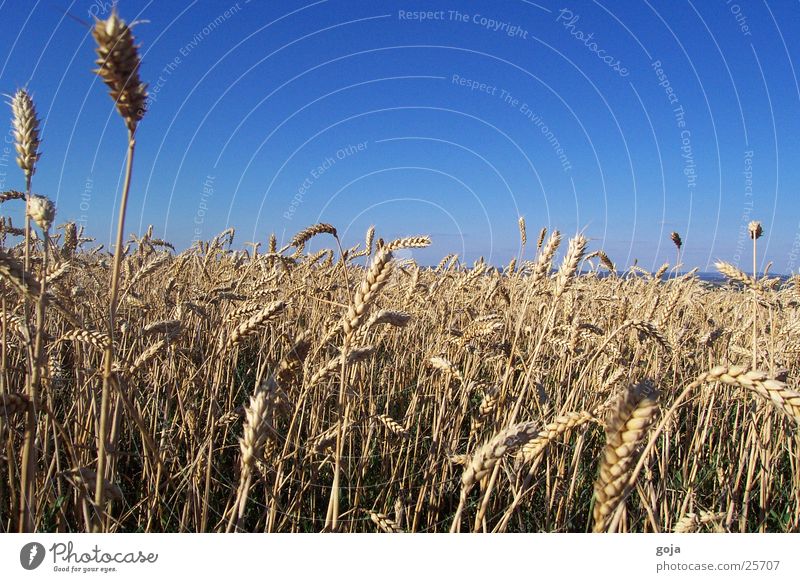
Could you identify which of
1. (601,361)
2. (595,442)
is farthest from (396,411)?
(601,361)

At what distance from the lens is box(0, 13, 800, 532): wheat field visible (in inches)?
45.6

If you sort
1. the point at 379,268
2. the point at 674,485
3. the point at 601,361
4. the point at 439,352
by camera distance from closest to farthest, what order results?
the point at 379,268
the point at 674,485
the point at 439,352
the point at 601,361

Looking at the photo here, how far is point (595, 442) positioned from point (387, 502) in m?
1.41

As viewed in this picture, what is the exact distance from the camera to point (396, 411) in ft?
10.6

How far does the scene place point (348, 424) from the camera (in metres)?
2.00

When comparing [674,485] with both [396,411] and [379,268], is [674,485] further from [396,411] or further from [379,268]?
[379,268]

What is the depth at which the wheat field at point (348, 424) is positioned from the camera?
45.6 inches
